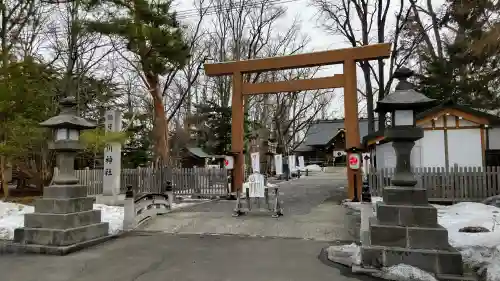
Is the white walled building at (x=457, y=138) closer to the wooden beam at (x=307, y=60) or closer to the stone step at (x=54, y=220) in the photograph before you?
the wooden beam at (x=307, y=60)

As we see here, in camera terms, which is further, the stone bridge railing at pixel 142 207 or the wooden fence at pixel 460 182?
the wooden fence at pixel 460 182

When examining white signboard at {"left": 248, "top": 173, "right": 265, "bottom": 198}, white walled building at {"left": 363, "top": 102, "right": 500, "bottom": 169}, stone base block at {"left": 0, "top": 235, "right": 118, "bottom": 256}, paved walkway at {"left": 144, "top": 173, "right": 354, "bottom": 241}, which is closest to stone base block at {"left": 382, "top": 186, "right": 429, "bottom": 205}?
paved walkway at {"left": 144, "top": 173, "right": 354, "bottom": 241}

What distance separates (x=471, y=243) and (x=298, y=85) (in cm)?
949

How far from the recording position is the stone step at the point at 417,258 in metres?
5.73

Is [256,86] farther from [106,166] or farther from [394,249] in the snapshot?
[394,249]

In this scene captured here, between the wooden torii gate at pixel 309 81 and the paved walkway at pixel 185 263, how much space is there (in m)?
7.22

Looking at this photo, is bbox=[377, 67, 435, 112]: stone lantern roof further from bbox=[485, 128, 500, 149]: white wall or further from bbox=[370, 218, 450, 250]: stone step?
bbox=[485, 128, 500, 149]: white wall

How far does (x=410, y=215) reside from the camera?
6238 mm

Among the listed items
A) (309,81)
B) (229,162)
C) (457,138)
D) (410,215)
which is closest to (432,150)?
(457,138)

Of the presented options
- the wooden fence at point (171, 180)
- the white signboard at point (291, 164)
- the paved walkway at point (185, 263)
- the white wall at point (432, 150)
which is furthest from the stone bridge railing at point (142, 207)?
the white signboard at point (291, 164)

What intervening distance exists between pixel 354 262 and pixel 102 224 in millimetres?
5963

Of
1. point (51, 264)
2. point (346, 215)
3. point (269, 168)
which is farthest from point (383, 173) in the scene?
point (269, 168)

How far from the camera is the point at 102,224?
29.3 feet

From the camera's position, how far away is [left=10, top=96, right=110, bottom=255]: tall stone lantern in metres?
7.73
